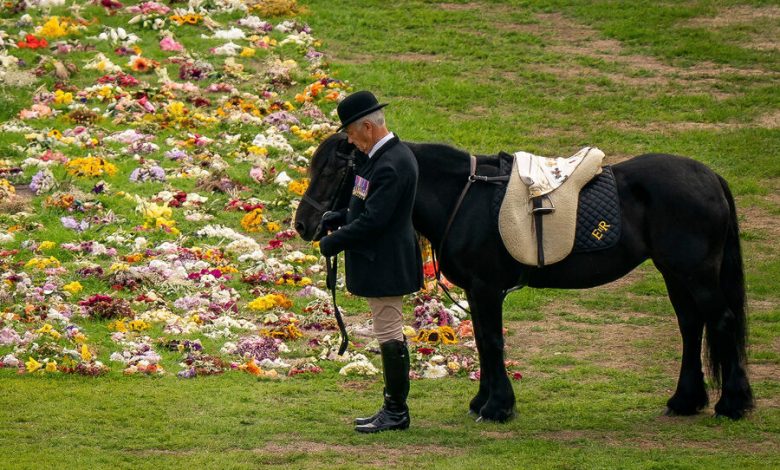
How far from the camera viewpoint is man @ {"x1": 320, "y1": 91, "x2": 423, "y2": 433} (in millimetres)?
9852

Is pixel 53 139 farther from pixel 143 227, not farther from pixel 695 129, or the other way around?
pixel 695 129

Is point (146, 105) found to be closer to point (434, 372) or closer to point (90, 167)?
point (90, 167)

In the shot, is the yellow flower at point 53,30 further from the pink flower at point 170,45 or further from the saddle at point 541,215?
the saddle at point 541,215

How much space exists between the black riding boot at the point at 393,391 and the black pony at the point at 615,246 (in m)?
0.78

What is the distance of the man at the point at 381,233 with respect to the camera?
9.85m

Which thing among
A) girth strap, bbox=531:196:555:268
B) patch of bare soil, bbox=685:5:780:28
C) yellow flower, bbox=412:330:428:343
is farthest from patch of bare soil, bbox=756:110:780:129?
girth strap, bbox=531:196:555:268

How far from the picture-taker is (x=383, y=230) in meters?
9.94

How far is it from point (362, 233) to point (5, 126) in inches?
447

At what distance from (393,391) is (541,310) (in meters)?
4.98

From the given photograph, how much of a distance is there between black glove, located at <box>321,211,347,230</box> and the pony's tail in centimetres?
312

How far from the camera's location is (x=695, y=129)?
20.6m

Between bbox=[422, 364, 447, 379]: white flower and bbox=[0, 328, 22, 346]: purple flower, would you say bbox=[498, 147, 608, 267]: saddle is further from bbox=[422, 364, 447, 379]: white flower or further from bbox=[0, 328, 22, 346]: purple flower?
bbox=[0, 328, 22, 346]: purple flower

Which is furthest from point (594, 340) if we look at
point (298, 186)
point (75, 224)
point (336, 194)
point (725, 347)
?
point (75, 224)

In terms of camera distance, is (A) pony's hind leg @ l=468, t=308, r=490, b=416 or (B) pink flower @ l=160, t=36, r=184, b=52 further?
(B) pink flower @ l=160, t=36, r=184, b=52
